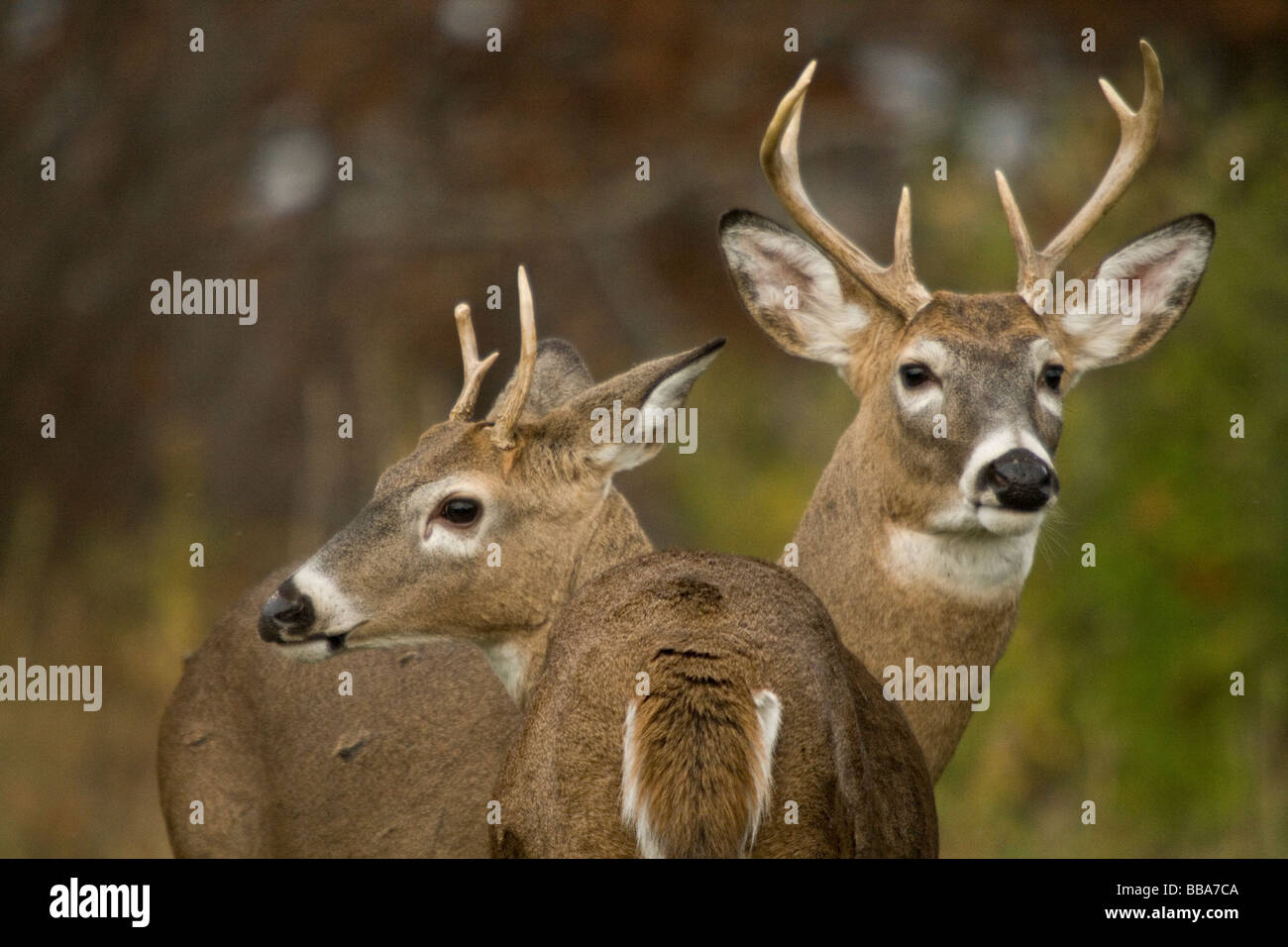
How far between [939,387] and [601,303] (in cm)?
817

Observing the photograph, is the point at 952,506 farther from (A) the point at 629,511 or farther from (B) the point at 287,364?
(B) the point at 287,364

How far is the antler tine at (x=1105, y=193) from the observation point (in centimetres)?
541

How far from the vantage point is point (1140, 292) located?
225 inches

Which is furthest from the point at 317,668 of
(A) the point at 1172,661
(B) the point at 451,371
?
(B) the point at 451,371

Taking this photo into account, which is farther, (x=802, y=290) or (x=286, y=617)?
(x=802, y=290)

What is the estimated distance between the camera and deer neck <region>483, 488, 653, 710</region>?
493 cm

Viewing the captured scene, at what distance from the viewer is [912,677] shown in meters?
5.10

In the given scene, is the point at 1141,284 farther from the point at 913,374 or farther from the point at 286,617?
the point at 286,617

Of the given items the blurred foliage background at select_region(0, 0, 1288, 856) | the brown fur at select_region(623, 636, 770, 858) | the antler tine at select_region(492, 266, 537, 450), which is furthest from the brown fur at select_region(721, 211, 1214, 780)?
the brown fur at select_region(623, 636, 770, 858)

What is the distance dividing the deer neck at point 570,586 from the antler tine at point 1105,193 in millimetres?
1412

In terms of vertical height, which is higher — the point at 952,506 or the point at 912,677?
the point at 952,506

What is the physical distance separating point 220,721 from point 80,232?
579 cm

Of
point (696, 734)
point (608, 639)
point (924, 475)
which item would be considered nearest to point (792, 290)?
point (924, 475)

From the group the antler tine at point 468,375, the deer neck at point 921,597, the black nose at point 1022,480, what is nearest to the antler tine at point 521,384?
the antler tine at point 468,375
